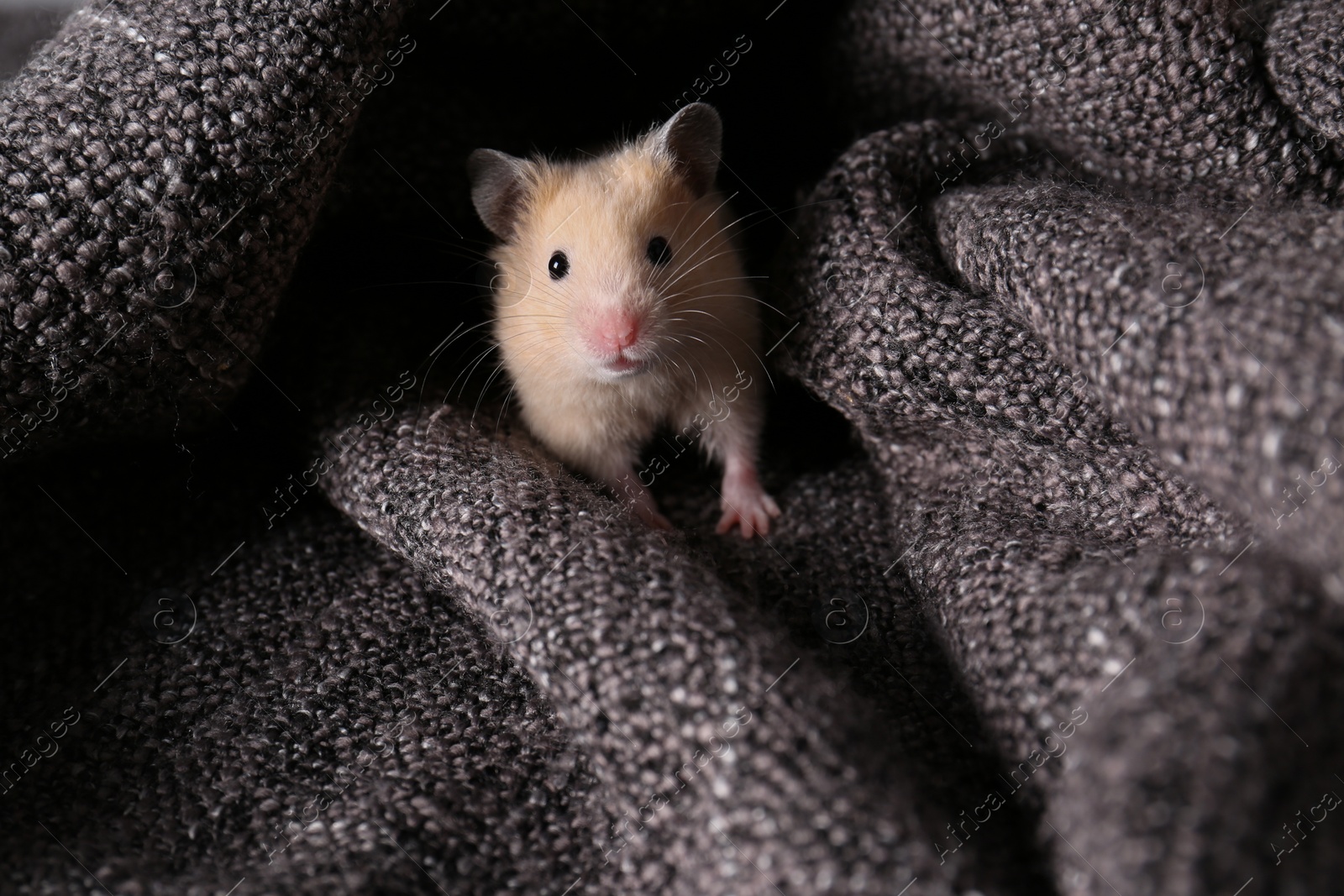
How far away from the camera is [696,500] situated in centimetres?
142

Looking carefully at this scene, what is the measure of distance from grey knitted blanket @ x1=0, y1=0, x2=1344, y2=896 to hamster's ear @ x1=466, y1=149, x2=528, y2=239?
112 millimetres

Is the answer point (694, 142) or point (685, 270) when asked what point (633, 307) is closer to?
point (685, 270)

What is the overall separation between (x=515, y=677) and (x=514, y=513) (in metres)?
0.21

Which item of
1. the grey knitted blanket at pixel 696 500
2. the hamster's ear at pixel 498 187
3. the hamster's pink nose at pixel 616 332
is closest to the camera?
the grey knitted blanket at pixel 696 500

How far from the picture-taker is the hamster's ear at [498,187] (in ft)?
4.32

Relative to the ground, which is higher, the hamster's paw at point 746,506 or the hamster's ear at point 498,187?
the hamster's ear at point 498,187

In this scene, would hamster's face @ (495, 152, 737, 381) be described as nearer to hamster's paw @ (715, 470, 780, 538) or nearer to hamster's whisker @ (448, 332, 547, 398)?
hamster's whisker @ (448, 332, 547, 398)

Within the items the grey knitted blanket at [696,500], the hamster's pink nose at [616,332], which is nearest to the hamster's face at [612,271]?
the hamster's pink nose at [616,332]

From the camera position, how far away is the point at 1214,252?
87cm

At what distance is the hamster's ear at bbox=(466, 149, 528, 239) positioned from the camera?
132 cm

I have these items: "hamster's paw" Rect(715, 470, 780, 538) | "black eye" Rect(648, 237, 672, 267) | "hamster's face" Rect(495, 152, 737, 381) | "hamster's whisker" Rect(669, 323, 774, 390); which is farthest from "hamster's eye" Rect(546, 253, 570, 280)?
"hamster's paw" Rect(715, 470, 780, 538)

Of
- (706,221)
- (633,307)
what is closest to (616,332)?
(633,307)

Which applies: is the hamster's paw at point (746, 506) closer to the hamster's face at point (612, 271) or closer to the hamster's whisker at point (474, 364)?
the hamster's face at point (612, 271)

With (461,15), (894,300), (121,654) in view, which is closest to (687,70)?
(461,15)
